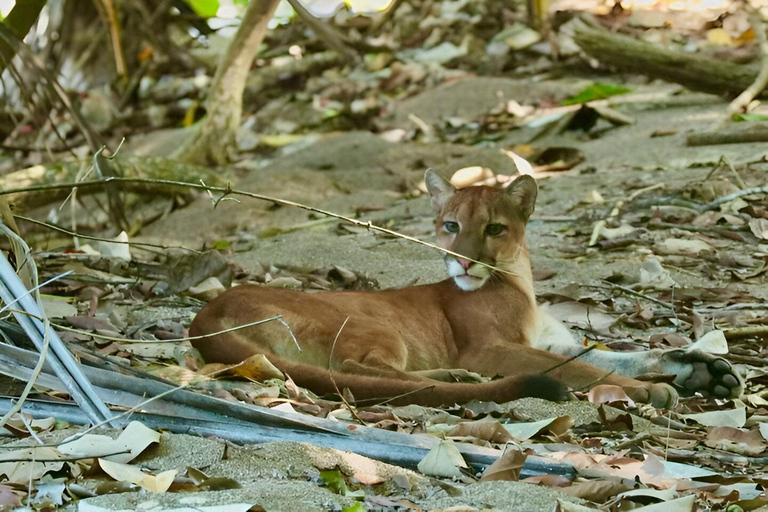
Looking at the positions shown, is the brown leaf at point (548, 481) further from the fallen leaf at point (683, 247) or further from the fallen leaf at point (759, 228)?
the fallen leaf at point (759, 228)

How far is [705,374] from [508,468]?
132 cm

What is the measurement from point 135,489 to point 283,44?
9.50 m

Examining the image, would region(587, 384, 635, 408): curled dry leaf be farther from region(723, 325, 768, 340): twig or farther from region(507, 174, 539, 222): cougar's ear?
region(507, 174, 539, 222): cougar's ear

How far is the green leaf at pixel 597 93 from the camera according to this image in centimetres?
863

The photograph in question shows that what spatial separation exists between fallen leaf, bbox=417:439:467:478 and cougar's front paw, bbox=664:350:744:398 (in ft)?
4.44

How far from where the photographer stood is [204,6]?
442 inches

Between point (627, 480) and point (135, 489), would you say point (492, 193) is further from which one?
point (135, 489)

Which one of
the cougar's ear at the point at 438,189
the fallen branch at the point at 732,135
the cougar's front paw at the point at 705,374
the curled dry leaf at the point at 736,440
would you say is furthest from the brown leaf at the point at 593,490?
the fallen branch at the point at 732,135

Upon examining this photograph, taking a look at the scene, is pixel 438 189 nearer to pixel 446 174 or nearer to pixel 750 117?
pixel 446 174

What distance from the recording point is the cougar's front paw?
345 centimetres

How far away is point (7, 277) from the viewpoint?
2.49 m

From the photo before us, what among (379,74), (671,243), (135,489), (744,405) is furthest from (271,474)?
(379,74)

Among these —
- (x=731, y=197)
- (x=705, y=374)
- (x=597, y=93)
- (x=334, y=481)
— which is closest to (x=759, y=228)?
(x=731, y=197)

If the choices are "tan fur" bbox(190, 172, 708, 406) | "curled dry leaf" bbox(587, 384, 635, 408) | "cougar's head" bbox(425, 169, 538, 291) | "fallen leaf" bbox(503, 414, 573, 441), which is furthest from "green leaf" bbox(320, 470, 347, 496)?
"cougar's head" bbox(425, 169, 538, 291)
